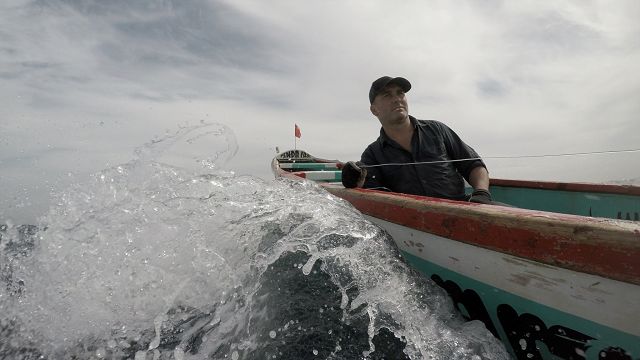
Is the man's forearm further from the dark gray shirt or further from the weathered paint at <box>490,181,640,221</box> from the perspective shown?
the weathered paint at <box>490,181,640,221</box>

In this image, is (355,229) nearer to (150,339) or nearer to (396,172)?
(396,172)

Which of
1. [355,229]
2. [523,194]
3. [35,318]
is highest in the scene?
[523,194]

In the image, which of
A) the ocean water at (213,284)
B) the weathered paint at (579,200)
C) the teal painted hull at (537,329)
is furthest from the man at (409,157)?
the teal painted hull at (537,329)

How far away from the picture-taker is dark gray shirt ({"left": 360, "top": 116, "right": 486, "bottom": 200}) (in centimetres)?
326

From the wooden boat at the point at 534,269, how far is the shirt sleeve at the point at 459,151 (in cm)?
139

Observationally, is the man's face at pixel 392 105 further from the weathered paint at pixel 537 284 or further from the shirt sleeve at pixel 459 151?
the weathered paint at pixel 537 284

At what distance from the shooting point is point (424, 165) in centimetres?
329

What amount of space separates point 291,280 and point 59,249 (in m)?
1.97

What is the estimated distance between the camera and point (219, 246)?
2.79 m

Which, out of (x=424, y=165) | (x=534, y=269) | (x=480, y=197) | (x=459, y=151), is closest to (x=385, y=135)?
(x=424, y=165)

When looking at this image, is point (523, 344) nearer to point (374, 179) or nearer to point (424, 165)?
point (424, 165)

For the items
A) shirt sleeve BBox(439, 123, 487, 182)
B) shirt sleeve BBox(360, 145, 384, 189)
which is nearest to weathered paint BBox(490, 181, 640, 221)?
shirt sleeve BBox(439, 123, 487, 182)

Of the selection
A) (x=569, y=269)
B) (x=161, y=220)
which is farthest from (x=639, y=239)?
(x=161, y=220)

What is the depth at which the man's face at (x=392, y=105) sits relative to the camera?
11.5ft
